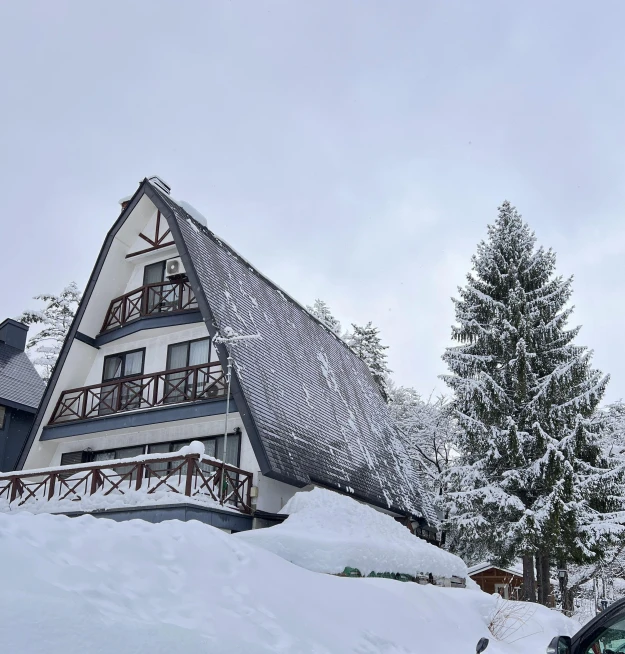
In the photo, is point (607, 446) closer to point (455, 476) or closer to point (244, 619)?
point (455, 476)

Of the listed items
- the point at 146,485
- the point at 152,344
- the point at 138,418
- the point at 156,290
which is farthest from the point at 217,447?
the point at 156,290

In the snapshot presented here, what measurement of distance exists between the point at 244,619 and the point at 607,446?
2224 centimetres

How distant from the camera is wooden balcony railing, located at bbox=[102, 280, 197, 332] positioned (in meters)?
20.0

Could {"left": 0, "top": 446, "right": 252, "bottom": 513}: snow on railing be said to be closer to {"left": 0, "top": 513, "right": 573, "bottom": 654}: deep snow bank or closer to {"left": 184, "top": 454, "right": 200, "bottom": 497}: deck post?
{"left": 184, "top": 454, "right": 200, "bottom": 497}: deck post

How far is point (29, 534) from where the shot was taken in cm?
648

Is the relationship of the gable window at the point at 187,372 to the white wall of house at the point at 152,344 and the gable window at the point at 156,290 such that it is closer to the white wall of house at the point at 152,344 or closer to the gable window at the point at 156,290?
the white wall of house at the point at 152,344

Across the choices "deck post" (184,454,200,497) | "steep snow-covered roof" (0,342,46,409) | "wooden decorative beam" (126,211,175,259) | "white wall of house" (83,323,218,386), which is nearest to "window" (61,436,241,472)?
"deck post" (184,454,200,497)

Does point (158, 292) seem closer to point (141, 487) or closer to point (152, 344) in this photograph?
point (152, 344)

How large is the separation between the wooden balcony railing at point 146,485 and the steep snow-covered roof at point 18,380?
842 centimetres

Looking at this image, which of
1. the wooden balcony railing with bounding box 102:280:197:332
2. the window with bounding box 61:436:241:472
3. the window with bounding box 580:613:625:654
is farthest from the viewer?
the wooden balcony railing with bounding box 102:280:197:332

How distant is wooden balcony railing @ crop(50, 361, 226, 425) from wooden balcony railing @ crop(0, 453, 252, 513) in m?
2.10

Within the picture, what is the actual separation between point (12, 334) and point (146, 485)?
15.6 m

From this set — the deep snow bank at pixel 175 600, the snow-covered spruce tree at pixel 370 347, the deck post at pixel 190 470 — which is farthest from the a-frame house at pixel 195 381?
the snow-covered spruce tree at pixel 370 347

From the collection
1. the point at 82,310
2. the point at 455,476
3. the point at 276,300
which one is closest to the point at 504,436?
the point at 455,476
